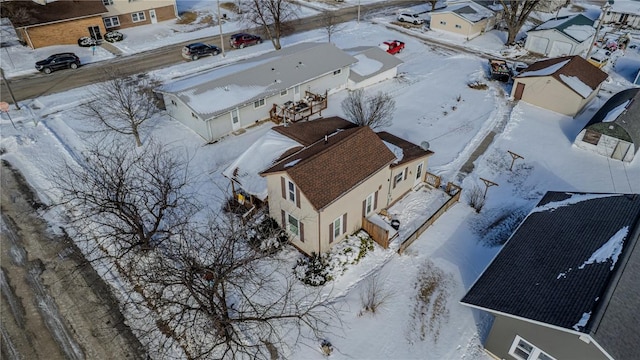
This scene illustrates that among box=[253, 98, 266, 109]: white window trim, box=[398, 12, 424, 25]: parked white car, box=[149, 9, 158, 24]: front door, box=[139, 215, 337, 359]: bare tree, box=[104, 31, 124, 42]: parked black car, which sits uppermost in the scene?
box=[149, 9, 158, 24]: front door

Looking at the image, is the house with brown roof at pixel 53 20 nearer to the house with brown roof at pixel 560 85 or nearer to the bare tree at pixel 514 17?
the house with brown roof at pixel 560 85

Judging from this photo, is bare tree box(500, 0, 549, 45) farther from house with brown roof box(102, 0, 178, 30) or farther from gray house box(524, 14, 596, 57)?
house with brown roof box(102, 0, 178, 30)

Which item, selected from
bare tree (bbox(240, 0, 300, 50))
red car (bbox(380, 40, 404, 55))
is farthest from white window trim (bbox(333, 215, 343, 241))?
red car (bbox(380, 40, 404, 55))

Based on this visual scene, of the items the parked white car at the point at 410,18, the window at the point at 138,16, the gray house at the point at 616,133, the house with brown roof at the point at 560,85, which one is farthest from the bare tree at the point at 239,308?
the parked white car at the point at 410,18

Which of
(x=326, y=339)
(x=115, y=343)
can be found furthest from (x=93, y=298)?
(x=326, y=339)

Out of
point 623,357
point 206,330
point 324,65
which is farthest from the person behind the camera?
point 324,65

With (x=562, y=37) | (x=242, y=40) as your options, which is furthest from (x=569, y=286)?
(x=242, y=40)

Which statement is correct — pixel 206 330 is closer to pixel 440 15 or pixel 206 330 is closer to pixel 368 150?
pixel 368 150
